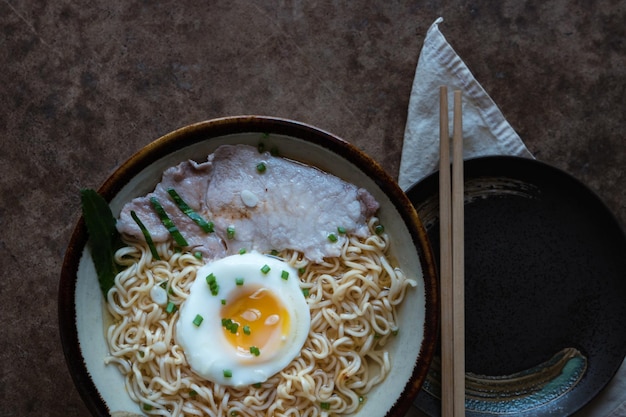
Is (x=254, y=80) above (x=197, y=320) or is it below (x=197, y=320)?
above

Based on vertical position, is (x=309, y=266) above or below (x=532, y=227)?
below

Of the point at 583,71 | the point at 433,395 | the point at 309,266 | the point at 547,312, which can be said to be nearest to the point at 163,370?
the point at 309,266

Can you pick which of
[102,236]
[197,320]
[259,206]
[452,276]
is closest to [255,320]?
[197,320]

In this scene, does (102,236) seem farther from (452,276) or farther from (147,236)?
(452,276)

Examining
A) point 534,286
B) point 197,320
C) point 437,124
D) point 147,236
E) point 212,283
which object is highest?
point 437,124

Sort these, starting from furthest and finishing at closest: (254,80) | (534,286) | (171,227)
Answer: (254,80) < (534,286) < (171,227)

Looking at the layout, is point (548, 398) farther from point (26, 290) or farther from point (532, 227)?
point (26, 290)

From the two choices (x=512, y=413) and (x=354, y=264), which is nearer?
(x=354, y=264)
